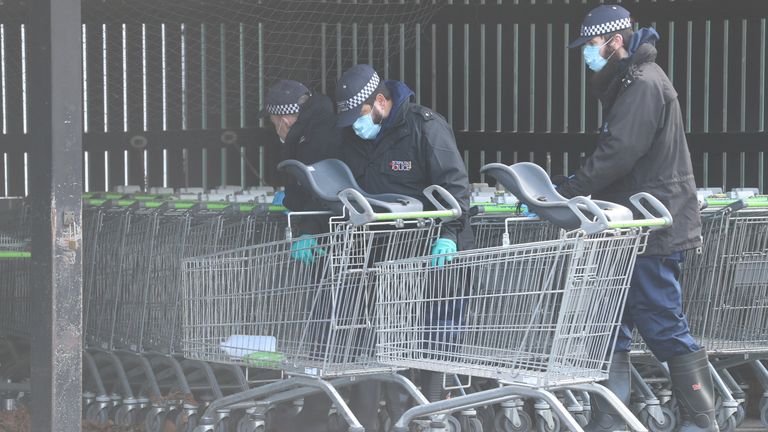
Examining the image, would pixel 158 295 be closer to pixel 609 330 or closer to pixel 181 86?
pixel 609 330

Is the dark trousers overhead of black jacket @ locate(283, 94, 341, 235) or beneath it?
beneath

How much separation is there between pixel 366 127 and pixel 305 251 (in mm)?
836

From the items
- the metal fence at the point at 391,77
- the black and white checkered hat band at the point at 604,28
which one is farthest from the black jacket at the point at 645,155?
the metal fence at the point at 391,77

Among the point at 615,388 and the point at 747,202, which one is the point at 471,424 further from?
the point at 747,202

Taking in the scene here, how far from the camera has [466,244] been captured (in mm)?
6258

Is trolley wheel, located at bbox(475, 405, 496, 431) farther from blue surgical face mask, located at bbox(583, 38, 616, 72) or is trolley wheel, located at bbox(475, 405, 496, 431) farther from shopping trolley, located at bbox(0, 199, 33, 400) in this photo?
shopping trolley, located at bbox(0, 199, 33, 400)

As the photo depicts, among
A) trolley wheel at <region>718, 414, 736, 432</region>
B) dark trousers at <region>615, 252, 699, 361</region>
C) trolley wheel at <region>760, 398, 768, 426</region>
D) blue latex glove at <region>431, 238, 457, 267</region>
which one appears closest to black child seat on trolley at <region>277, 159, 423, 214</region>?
blue latex glove at <region>431, 238, 457, 267</region>

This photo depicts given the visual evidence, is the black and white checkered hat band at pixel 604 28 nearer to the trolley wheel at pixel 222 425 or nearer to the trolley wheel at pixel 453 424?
the trolley wheel at pixel 453 424

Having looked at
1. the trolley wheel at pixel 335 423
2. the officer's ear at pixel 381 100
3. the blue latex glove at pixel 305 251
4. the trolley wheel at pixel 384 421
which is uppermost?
the officer's ear at pixel 381 100

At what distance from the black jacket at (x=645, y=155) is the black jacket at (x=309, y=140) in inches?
54.7

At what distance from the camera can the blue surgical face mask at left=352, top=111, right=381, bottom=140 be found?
6348mm

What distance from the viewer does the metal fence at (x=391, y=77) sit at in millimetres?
11555

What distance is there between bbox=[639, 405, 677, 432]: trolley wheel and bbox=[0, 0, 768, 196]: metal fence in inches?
173

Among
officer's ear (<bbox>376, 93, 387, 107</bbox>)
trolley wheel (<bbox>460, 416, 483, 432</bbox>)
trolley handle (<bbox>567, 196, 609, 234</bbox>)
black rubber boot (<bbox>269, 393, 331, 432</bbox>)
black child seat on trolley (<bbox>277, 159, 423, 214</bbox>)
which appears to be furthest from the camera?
black rubber boot (<bbox>269, 393, 331, 432</bbox>)
